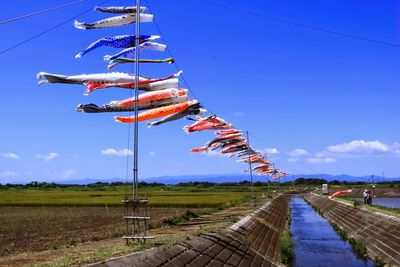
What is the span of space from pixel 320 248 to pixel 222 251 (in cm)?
1301

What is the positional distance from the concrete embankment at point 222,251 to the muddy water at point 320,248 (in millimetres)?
1497

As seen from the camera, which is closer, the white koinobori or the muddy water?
the white koinobori

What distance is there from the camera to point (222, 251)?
64.7ft

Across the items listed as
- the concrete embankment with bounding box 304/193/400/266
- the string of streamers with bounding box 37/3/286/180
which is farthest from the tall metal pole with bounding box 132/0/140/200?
the concrete embankment with bounding box 304/193/400/266

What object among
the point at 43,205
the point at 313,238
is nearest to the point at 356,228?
the point at 313,238

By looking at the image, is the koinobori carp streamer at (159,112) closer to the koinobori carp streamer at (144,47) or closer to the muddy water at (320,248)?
the koinobori carp streamer at (144,47)

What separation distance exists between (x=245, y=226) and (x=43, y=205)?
42636 millimetres

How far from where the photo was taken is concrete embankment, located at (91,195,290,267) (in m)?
13.7

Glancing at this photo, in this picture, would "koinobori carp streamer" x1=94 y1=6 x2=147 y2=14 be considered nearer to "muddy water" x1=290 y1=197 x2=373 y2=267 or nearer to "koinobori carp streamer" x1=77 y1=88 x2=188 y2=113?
"koinobori carp streamer" x1=77 y1=88 x2=188 y2=113

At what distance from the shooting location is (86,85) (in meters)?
17.2

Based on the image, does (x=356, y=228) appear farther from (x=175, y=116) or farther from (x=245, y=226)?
(x=175, y=116)

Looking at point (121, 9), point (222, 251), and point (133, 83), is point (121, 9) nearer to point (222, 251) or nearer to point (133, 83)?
point (133, 83)

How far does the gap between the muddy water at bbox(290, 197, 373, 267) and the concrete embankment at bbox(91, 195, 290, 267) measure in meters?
1.50

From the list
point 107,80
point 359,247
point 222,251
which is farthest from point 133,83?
point 359,247
